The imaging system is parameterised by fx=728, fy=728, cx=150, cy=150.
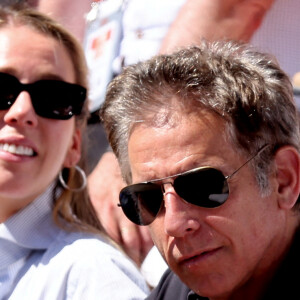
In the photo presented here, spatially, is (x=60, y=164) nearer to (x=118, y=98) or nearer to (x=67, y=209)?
(x=67, y=209)

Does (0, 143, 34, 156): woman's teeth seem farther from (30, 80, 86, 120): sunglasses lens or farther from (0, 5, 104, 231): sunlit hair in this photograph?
(0, 5, 104, 231): sunlit hair

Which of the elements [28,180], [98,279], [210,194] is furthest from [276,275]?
[28,180]

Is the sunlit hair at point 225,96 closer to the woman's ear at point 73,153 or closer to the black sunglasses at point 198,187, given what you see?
the black sunglasses at point 198,187

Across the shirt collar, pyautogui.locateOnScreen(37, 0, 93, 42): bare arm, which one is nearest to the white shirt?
the shirt collar

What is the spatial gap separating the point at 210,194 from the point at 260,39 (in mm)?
1534

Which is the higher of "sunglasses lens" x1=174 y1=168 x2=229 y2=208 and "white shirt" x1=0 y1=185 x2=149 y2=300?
"sunglasses lens" x1=174 y1=168 x2=229 y2=208

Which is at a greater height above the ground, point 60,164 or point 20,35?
point 20,35

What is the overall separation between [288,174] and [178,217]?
1.01 feet

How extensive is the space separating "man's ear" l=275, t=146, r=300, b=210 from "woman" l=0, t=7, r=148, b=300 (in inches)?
30.7

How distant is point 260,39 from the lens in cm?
317

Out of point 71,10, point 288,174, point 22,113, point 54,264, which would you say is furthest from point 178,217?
point 71,10

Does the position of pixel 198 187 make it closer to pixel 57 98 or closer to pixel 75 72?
pixel 57 98

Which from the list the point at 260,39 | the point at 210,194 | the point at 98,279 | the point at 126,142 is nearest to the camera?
the point at 210,194

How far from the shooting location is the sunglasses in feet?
8.88
